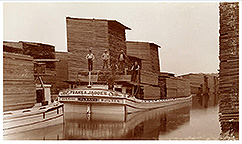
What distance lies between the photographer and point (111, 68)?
62.6 feet

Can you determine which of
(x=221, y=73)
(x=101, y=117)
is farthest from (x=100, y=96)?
(x=221, y=73)

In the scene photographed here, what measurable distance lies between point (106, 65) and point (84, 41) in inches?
101

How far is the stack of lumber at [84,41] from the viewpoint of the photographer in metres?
19.0

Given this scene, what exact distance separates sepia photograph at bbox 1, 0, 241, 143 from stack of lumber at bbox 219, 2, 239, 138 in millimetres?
45

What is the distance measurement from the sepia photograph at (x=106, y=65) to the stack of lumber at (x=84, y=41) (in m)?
0.07

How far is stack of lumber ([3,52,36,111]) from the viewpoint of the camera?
11852mm

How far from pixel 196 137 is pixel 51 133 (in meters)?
6.64

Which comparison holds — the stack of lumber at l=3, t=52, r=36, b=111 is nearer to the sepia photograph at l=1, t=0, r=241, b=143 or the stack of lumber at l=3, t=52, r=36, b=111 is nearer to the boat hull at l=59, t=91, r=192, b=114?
the sepia photograph at l=1, t=0, r=241, b=143

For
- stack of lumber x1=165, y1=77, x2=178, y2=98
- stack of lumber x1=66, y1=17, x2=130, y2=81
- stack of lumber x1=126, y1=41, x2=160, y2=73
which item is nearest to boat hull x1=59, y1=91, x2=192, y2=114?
stack of lumber x1=66, y1=17, x2=130, y2=81

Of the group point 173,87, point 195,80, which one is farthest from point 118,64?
point 195,80

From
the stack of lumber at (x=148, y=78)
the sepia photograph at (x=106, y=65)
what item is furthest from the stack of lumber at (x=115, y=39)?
the stack of lumber at (x=148, y=78)

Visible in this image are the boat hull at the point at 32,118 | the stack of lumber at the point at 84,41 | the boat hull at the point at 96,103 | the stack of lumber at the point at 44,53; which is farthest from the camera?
the stack of lumber at the point at 84,41

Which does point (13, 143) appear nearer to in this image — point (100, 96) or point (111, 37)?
point (100, 96)

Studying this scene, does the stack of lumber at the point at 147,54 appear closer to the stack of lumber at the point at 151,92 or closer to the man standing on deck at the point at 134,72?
the stack of lumber at the point at 151,92
